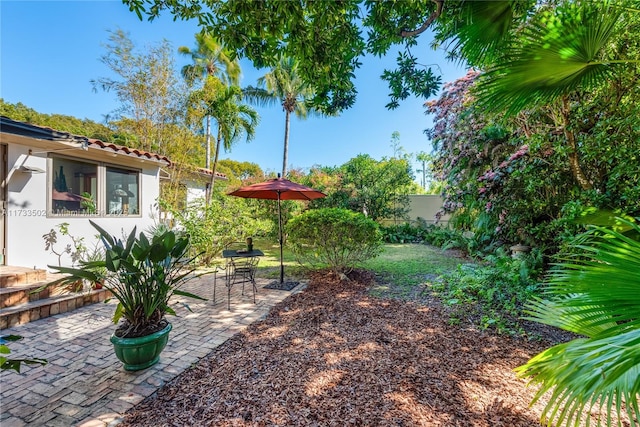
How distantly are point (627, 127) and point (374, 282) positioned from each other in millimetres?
4368

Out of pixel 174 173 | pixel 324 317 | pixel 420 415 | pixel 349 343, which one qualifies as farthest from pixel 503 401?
pixel 174 173

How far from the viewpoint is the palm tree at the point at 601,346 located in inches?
36.4

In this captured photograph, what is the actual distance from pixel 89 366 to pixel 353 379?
8.63 ft

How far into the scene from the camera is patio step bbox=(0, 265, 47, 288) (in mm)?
4059

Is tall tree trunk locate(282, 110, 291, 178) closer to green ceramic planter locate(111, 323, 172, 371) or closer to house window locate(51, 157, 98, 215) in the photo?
house window locate(51, 157, 98, 215)

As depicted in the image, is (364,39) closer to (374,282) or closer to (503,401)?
(503,401)

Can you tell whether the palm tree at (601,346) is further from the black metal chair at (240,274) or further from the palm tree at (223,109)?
the palm tree at (223,109)

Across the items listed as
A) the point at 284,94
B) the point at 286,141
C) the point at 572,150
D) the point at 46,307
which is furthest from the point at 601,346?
the point at 284,94

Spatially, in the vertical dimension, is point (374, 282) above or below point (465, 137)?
A: below

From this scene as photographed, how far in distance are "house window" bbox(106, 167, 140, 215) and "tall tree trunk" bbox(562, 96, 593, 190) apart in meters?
8.52

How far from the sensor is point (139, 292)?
106 inches

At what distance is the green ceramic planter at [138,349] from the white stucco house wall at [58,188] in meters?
3.72

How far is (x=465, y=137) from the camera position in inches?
264

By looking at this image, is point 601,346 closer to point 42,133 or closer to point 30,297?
point 30,297
